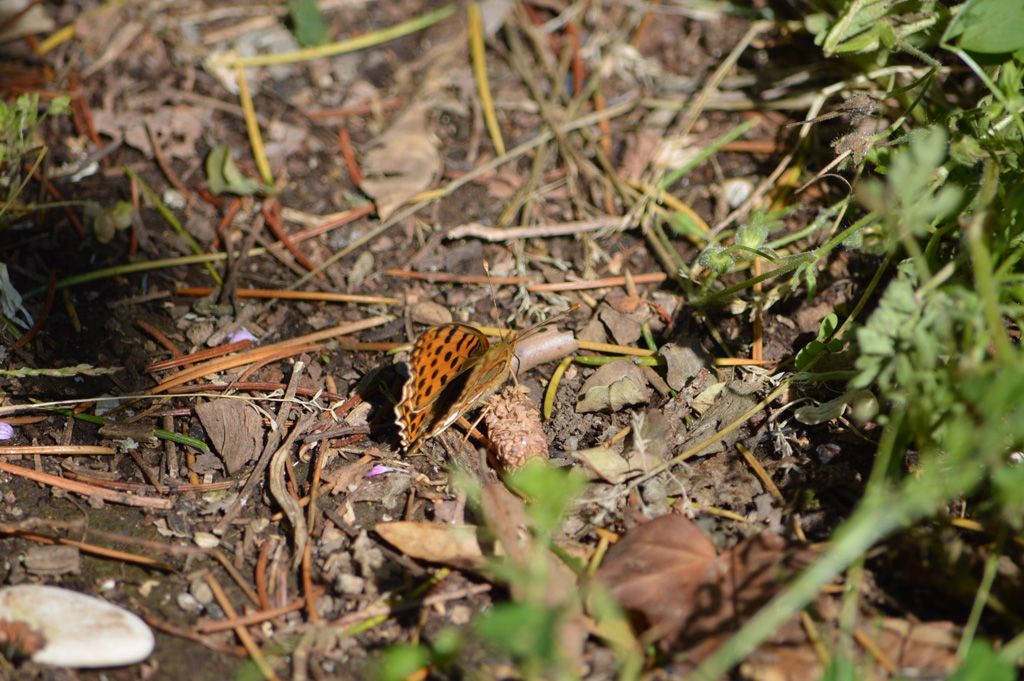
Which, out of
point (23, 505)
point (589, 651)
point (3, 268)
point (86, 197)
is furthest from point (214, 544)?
point (86, 197)

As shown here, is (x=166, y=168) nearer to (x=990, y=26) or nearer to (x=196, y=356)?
(x=196, y=356)

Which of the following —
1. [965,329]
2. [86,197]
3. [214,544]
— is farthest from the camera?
[86,197]

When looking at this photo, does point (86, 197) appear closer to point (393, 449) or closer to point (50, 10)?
point (50, 10)

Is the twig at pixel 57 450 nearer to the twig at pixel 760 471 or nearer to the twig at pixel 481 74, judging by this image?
the twig at pixel 760 471

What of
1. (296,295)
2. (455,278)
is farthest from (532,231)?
(296,295)

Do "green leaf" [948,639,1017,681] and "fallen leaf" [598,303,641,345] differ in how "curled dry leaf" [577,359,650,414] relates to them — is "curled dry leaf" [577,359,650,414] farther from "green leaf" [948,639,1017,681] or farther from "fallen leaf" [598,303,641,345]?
"green leaf" [948,639,1017,681]

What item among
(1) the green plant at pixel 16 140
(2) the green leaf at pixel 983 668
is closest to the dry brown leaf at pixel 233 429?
(1) the green plant at pixel 16 140
